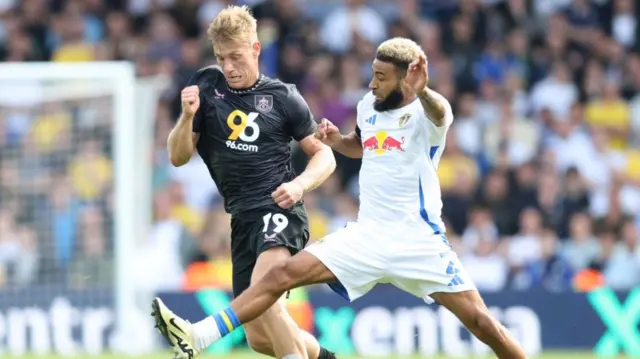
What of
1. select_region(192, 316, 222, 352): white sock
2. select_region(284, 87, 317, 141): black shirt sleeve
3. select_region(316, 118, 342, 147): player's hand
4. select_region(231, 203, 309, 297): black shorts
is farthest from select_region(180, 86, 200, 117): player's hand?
select_region(192, 316, 222, 352): white sock

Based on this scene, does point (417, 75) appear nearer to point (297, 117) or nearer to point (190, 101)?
point (297, 117)

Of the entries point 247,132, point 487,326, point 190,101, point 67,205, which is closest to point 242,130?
point 247,132

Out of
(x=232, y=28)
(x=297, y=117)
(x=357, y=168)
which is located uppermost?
(x=232, y=28)

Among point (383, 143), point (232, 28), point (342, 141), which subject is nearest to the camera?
point (232, 28)

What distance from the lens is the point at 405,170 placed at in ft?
27.7

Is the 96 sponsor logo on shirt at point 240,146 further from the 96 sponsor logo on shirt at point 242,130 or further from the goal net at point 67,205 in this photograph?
the goal net at point 67,205

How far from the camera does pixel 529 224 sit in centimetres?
1553

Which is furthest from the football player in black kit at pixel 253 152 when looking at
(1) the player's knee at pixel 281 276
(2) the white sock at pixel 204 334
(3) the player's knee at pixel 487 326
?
(3) the player's knee at pixel 487 326

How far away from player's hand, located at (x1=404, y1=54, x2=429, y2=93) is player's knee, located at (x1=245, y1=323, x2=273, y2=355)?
1.87m

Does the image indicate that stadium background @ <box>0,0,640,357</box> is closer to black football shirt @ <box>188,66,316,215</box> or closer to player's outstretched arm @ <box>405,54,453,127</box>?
black football shirt @ <box>188,66,316,215</box>

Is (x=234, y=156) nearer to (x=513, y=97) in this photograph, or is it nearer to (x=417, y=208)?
(x=417, y=208)

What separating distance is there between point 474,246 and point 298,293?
7.98 ft

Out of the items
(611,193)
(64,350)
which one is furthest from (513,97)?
(64,350)

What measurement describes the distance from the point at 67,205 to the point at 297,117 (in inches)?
247
